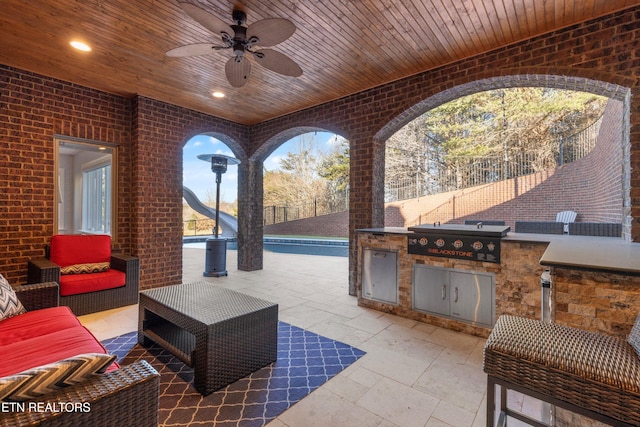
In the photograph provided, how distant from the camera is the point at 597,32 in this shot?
2.83 meters

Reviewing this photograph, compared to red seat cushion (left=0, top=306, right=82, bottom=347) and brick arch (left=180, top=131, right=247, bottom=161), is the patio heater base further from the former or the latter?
red seat cushion (left=0, top=306, right=82, bottom=347)

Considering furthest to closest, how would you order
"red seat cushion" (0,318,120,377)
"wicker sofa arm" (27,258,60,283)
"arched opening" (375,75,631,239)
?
"wicker sofa arm" (27,258,60,283) → "arched opening" (375,75,631,239) → "red seat cushion" (0,318,120,377)

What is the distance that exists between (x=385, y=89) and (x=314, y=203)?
11.2 m

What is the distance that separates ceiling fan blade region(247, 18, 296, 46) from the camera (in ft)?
7.46

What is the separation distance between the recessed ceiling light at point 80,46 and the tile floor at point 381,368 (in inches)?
123

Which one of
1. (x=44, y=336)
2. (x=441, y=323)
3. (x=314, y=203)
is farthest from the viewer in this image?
(x=314, y=203)

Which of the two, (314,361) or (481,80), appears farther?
(481,80)

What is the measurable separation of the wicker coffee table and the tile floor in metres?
0.55

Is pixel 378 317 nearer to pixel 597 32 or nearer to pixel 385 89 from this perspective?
pixel 385 89

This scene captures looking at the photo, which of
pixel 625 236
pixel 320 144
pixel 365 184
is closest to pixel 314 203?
pixel 320 144

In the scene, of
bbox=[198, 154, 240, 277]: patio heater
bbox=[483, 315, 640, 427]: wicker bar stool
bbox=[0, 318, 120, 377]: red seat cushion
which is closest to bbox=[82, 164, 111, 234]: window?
bbox=[198, 154, 240, 277]: patio heater

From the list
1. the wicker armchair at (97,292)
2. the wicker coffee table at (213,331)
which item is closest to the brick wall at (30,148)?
the wicker armchair at (97,292)

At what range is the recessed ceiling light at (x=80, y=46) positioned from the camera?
3198 mm

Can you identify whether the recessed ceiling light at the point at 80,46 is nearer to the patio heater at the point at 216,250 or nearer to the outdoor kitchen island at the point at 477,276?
the patio heater at the point at 216,250
